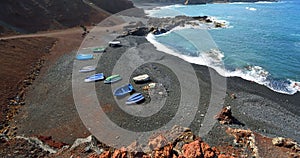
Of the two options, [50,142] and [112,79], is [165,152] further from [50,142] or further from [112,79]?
[112,79]

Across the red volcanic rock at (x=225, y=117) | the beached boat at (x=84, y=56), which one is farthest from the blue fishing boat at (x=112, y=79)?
the red volcanic rock at (x=225, y=117)

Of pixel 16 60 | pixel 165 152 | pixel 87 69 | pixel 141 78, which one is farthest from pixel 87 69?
pixel 165 152

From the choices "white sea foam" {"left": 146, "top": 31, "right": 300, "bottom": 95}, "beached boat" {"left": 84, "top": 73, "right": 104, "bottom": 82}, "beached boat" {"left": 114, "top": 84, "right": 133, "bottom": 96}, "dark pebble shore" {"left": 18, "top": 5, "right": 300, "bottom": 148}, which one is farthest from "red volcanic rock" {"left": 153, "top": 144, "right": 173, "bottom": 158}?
"white sea foam" {"left": 146, "top": 31, "right": 300, "bottom": 95}

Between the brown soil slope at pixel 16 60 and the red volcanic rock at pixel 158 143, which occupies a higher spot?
the brown soil slope at pixel 16 60

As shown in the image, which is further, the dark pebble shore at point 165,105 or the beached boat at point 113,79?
the beached boat at point 113,79

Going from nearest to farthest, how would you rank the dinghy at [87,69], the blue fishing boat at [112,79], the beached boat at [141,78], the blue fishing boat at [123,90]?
the blue fishing boat at [123,90]
the blue fishing boat at [112,79]
the beached boat at [141,78]
the dinghy at [87,69]

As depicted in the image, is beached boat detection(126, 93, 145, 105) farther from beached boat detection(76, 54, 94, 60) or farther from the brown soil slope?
beached boat detection(76, 54, 94, 60)

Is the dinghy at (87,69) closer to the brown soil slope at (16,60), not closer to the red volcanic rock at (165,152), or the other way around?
the brown soil slope at (16,60)
